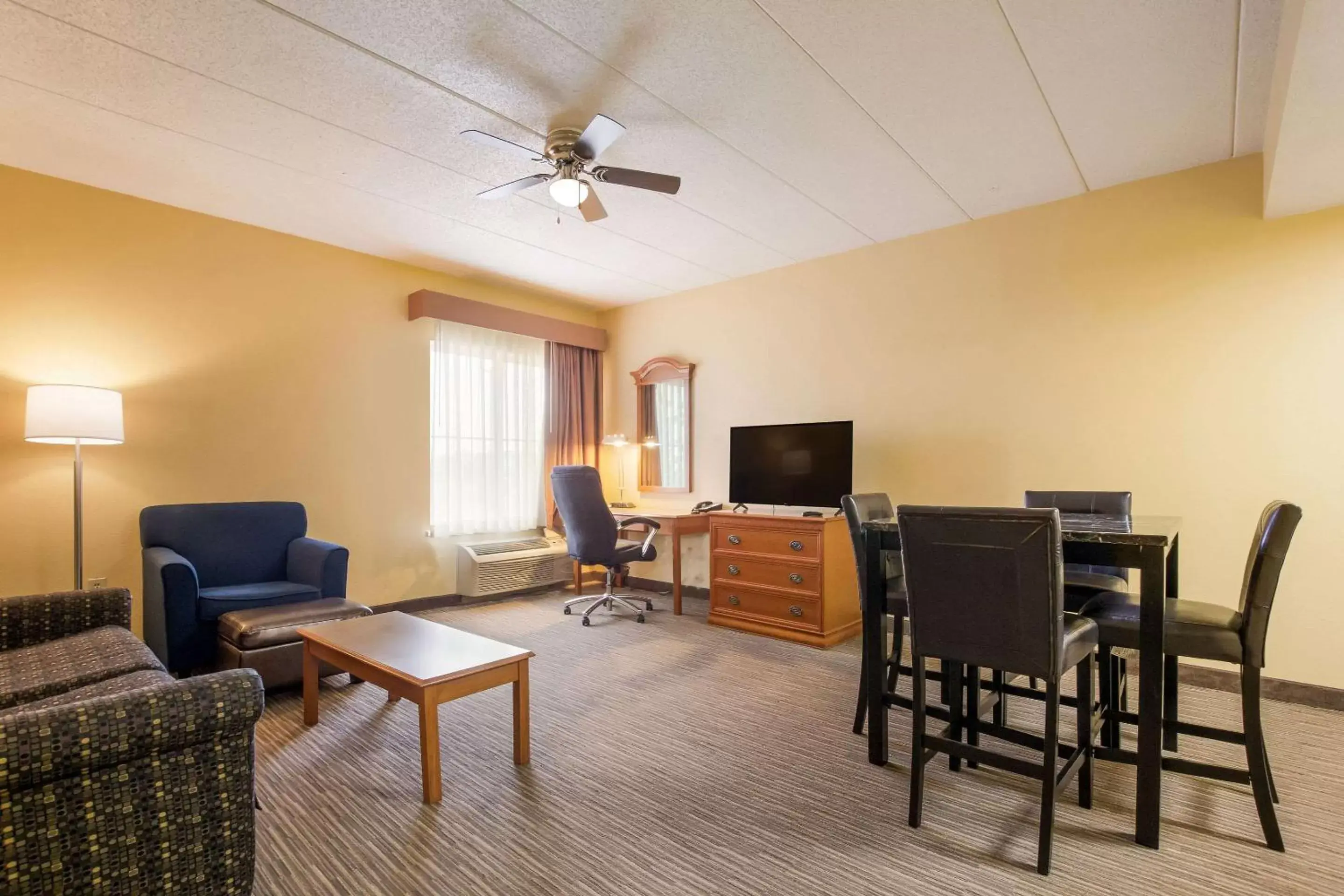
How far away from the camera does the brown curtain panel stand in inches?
223

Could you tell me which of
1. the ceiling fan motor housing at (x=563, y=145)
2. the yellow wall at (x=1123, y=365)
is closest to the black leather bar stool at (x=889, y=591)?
A: the yellow wall at (x=1123, y=365)

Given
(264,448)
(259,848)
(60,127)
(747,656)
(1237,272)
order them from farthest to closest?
1. (264,448)
2. (747,656)
3. (1237,272)
4. (60,127)
5. (259,848)

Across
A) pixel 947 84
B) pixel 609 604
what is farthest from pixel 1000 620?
pixel 609 604

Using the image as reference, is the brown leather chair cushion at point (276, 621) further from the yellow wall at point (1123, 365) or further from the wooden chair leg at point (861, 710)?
the yellow wall at point (1123, 365)

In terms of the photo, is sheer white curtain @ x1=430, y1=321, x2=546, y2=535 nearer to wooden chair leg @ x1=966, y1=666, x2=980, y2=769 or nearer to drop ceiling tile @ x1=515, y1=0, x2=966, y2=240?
drop ceiling tile @ x1=515, y1=0, x2=966, y2=240

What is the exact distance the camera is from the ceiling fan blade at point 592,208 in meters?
2.99

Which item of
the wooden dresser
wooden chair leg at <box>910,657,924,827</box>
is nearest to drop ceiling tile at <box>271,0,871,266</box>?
the wooden dresser

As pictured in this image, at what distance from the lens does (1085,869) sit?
174cm

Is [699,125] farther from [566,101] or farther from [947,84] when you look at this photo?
[947,84]

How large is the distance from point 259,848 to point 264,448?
2878 mm

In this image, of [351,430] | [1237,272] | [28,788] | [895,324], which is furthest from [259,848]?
[1237,272]

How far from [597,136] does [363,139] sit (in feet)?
3.87

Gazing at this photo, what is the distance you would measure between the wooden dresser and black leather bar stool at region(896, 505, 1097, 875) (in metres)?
1.87

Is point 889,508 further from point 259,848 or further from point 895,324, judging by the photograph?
point 259,848
